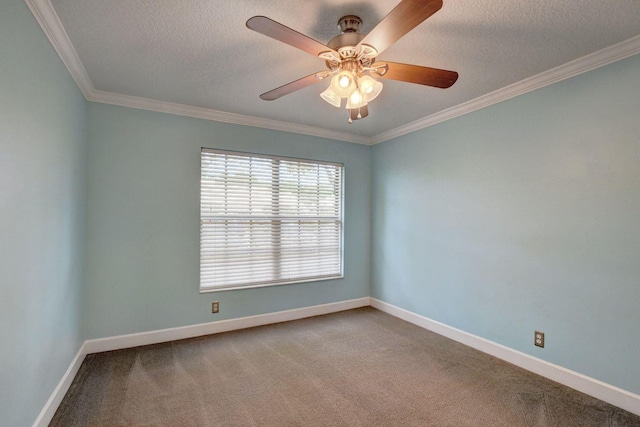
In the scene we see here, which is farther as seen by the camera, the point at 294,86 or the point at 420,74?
the point at 294,86

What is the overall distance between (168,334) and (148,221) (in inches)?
47.0

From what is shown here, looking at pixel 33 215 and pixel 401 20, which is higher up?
pixel 401 20

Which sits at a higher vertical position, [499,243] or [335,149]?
[335,149]

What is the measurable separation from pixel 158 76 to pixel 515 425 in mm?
3644

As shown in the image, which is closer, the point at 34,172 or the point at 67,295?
the point at 34,172

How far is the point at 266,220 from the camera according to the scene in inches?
149

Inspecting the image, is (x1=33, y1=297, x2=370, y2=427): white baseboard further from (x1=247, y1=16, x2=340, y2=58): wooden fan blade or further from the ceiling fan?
the ceiling fan

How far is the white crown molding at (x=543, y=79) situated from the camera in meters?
2.10

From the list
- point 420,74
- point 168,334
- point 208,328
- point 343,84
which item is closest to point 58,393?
point 168,334

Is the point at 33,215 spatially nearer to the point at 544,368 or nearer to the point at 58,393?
the point at 58,393

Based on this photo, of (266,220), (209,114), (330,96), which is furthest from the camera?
(266,220)

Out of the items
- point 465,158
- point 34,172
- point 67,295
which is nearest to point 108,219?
point 67,295

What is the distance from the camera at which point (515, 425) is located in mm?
1949

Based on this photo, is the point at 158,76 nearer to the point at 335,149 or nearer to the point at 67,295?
the point at 67,295
